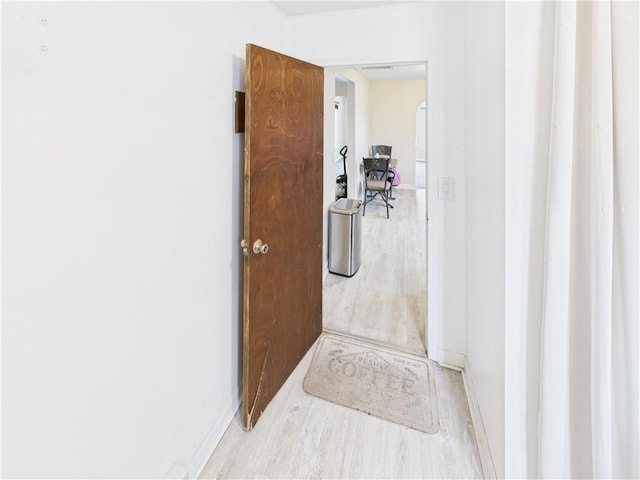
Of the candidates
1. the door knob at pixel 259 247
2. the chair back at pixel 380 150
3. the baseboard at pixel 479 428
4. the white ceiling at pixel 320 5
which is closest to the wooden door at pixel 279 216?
the door knob at pixel 259 247

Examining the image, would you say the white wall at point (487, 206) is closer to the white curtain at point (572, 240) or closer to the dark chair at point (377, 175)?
the white curtain at point (572, 240)

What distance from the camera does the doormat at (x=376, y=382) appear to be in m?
1.81

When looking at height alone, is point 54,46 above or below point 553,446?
above

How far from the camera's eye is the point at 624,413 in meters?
0.95

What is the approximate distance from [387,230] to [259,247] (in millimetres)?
3913

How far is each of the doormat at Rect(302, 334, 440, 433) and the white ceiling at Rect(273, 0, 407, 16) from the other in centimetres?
223

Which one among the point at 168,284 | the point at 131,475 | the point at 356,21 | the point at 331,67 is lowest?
the point at 131,475

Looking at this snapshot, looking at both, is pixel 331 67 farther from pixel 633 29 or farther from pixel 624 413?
pixel 624 413

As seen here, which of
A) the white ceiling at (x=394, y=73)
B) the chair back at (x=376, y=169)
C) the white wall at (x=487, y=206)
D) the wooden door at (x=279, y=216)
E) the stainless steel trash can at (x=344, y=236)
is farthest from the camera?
the white ceiling at (x=394, y=73)

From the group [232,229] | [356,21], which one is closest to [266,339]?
[232,229]

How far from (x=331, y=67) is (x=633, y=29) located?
5.55ft

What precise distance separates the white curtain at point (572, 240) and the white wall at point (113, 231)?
114 centimetres

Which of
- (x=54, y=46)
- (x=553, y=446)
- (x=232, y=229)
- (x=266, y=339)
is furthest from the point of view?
(x=266, y=339)

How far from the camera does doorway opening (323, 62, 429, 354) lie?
106 inches
